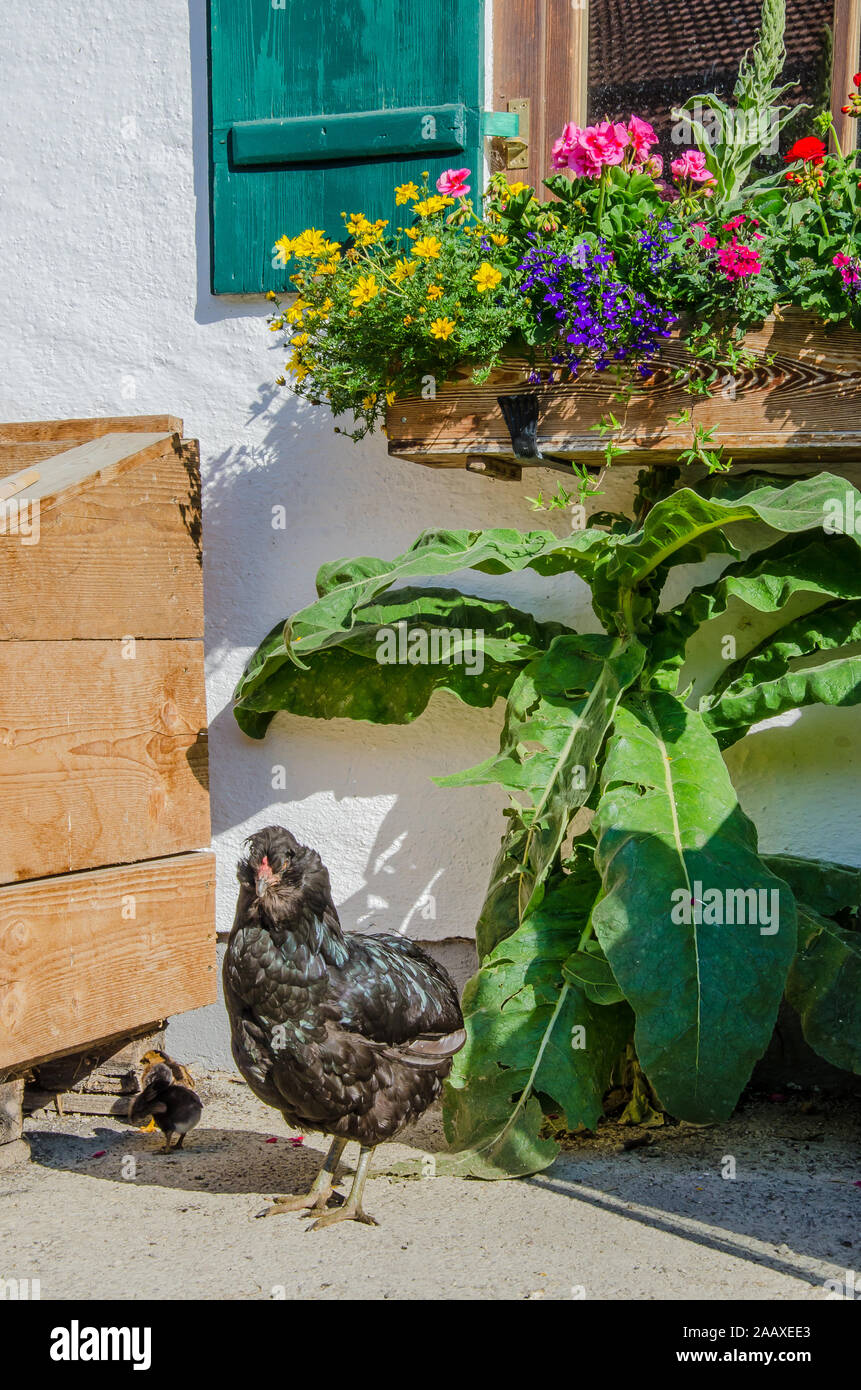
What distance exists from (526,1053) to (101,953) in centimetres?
113

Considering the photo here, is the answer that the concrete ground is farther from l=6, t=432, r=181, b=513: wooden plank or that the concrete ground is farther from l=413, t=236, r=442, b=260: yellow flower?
l=413, t=236, r=442, b=260: yellow flower

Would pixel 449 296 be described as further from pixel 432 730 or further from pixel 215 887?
pixel 215 887

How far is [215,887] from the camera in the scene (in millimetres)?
3762

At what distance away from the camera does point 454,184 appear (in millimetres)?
3324

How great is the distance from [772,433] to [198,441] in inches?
66.6

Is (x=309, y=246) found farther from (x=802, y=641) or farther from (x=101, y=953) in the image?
(x=101, y=953)

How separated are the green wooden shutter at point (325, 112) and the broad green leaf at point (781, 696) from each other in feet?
5.38

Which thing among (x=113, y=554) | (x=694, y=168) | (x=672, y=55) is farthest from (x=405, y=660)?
(x=672, y=55)

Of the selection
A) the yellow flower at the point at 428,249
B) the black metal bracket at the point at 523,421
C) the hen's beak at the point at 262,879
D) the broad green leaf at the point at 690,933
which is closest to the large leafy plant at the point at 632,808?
the broad green leaf at the point at 690,933

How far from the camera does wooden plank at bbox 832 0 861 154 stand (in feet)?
11.6

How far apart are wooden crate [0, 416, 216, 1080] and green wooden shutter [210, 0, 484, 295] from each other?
699 millimetres

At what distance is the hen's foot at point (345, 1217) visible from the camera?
106 inches

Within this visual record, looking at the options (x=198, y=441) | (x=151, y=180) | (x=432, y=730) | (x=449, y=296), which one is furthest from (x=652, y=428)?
(x=151, y=180)

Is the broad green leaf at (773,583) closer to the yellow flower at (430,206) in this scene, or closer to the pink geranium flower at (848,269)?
the pink geranium flower at (848,269)
